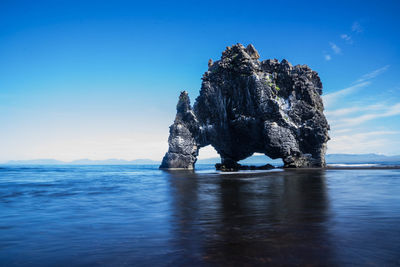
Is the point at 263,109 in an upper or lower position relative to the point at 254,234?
Result: upper

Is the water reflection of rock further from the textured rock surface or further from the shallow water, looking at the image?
the textured rock surface

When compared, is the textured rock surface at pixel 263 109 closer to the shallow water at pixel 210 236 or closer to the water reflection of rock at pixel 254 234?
the shallow water at pixel 210 236

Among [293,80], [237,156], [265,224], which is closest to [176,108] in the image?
[237,156]

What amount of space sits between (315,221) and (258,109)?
134ft

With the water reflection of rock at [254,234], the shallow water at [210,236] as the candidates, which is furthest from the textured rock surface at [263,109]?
the water reflection of rock at [254,234]

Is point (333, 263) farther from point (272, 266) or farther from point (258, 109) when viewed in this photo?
point (258, 109)

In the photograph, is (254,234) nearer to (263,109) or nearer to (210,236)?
(210,236)

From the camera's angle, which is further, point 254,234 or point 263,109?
point 263,109

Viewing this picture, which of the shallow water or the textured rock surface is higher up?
the textured rock surface

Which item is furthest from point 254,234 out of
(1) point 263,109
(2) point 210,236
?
Answer: (1) point 263,109

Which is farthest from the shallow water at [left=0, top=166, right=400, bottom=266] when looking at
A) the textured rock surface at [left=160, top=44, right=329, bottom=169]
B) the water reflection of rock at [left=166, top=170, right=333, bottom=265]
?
the textured rock surface at [left=160, top=44, right=329, bottom=169]

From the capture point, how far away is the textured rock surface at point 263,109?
46.0 m

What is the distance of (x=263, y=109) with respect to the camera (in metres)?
45.9

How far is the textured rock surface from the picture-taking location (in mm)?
46000
